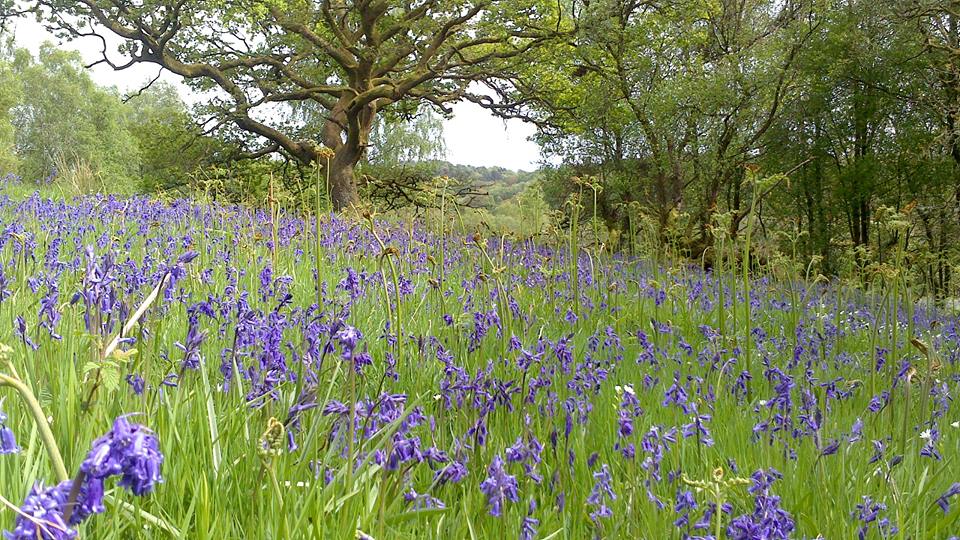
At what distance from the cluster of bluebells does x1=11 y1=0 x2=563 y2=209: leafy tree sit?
1624cm

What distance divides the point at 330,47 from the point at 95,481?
18245mm

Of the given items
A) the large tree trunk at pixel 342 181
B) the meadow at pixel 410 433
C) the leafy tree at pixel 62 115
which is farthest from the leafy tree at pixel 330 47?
the leafy tree at pixel 62 115

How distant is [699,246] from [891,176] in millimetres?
4189

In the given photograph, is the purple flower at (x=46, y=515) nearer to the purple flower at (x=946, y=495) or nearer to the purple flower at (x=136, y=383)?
the purple flower at (x=136, y=383)

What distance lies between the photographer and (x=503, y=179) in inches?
2215

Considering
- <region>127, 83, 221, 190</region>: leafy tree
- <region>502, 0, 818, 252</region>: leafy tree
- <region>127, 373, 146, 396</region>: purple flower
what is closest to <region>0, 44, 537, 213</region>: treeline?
<region>127, 83, 221, 190</region>: leafy tree

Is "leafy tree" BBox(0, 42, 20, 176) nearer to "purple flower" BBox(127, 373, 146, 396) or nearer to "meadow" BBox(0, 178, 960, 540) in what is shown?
"meadow" BBox(0, 178, 960, 540)

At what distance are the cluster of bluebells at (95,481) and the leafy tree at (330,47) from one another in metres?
16.2

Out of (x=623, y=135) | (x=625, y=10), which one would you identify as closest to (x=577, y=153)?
(x=623, y=135)

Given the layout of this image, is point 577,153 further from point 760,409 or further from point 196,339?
point 196,339

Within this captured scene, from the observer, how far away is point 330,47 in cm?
1762

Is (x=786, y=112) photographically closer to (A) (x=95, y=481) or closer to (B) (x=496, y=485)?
(B) (x=496, y=485)

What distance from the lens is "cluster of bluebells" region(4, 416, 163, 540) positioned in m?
0.81

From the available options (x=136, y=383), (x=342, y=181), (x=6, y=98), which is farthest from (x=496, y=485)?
(x=6, y=98)
